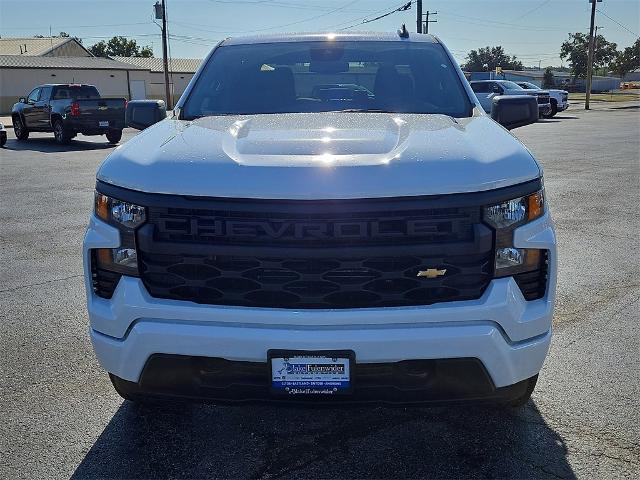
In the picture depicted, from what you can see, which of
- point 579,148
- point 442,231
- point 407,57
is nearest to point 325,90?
point 407,57

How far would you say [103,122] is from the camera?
18078 mm

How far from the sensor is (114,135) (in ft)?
61.6

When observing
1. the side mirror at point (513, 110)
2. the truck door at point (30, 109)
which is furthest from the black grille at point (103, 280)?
the truck door at point (30, 109)

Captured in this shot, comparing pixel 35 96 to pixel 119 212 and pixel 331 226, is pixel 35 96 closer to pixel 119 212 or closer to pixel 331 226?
pixel 119 212

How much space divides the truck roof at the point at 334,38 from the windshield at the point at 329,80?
6 centimetres

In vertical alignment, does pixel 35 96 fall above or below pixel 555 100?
above

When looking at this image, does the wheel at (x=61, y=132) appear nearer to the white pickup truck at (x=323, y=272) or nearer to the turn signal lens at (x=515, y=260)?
the white pickup truck at (x=323, y=272)

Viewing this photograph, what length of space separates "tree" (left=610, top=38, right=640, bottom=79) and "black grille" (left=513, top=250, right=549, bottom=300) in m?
103

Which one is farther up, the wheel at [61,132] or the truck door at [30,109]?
the truck door at [30,109]

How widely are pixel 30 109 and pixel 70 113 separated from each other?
290cm

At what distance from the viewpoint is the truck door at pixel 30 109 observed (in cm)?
2015


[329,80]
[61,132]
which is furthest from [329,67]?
[61,132]

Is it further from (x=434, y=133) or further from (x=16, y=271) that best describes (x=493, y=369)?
(x=16, y=271)

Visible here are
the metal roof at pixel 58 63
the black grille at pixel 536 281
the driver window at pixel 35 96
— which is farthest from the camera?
the metal roof at pixel 58 63
